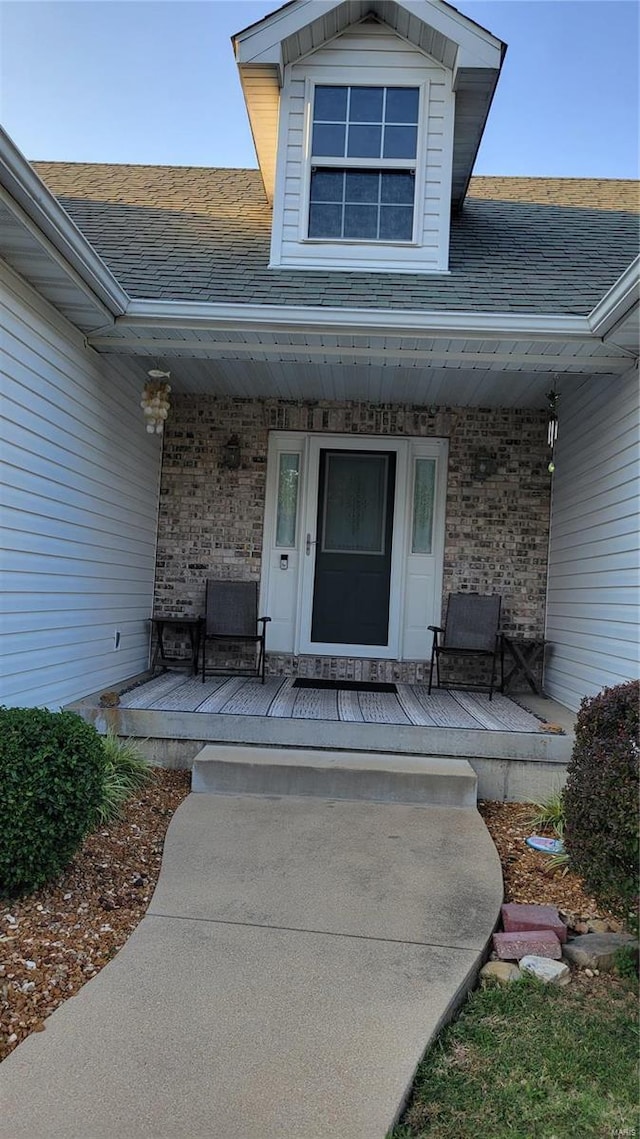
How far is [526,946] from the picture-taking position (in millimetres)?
2457

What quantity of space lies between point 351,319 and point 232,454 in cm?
214

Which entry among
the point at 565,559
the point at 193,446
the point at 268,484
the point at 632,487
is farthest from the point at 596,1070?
the point at 193,446

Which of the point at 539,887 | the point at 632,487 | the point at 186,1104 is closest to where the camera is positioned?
the point at 186,1104

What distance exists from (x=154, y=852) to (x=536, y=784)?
2.20 meters

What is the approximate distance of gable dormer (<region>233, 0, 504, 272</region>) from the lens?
16.3 feet

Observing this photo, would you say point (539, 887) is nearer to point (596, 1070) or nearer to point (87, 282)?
point (596, 1070)

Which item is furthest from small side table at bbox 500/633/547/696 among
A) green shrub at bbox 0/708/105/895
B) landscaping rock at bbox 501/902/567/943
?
green shrub at bbox 0/708/105/895

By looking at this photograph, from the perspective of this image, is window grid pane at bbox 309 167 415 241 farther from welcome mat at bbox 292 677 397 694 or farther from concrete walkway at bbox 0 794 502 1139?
concrete walkway at bbox 0 794 502 1139

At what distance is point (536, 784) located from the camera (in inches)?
157

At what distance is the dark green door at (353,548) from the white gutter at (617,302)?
235 cm

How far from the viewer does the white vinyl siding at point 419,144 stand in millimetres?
4980

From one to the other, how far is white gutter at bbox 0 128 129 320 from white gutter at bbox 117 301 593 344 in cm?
32

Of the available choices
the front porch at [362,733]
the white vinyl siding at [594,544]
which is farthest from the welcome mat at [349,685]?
the white vinyl siding at [594,544]

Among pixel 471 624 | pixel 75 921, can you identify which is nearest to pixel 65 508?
pixel 75 921
